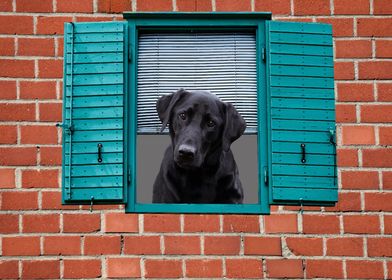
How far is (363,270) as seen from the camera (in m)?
4.52

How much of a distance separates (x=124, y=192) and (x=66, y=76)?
0.64 m

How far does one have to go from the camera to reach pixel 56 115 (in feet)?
15.3

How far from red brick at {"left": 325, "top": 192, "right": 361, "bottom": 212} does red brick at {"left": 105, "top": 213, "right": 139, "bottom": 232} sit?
968 millimetres

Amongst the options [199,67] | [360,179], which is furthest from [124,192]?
[360,179]

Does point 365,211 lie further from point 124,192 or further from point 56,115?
point 56,115

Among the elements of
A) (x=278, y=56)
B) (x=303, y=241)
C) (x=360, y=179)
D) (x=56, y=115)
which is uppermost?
(x=278, y=56)

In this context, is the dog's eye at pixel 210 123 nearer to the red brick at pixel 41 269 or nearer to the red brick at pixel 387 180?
the red brick at pixel 387 180

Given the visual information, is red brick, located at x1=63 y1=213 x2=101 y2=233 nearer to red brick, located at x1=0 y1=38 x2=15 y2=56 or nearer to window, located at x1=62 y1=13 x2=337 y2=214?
window, located at x1=62 y1=13 x2=337 y2=214

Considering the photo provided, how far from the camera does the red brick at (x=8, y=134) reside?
4617 millimetres

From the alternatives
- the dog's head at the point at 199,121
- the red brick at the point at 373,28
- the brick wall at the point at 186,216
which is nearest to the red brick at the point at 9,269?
the brick wall at the point at 186,216

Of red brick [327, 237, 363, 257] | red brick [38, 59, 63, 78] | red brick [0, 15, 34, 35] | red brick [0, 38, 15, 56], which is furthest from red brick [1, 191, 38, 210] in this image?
red brick [327, 237, 363, 257]

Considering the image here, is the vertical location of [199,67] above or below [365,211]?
above

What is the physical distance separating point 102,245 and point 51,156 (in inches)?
20.0

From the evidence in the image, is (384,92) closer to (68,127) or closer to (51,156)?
(68,127)
